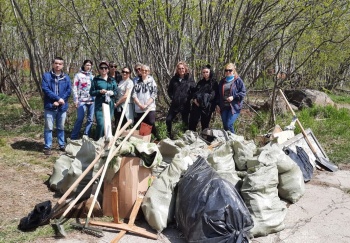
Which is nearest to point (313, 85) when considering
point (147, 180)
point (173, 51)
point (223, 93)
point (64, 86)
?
point (173, 51)

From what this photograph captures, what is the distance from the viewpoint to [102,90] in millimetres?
6211

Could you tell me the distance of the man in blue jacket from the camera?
6.13 metres

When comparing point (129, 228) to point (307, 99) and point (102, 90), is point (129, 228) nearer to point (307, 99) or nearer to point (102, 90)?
point (102, 90)

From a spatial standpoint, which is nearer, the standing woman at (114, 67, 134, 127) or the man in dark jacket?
the standing woman at (114, 67, 134, 127)

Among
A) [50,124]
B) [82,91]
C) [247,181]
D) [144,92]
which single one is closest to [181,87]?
[144,92]

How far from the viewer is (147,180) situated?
4.24 meters

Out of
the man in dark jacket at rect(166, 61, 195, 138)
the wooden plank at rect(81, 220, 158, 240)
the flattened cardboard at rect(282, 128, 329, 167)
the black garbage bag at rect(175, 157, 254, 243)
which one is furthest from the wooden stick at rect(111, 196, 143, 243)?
the man in dark jacket at rect(166, 61, 195, 138)

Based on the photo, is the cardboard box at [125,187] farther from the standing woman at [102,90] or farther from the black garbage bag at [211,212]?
the standing woman at [102,90]

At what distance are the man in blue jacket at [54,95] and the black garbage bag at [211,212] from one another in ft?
10.7

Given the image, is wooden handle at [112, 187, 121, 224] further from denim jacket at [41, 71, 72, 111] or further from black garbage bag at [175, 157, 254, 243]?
denim jacket at [41, 71, 72, 111]

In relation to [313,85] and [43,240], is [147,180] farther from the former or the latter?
[313,85]

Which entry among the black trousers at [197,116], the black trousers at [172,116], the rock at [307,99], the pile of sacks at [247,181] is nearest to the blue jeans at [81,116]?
the black trousers at [172,116]

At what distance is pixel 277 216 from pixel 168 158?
1614 millimetres

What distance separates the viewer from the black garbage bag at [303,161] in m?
5.40
